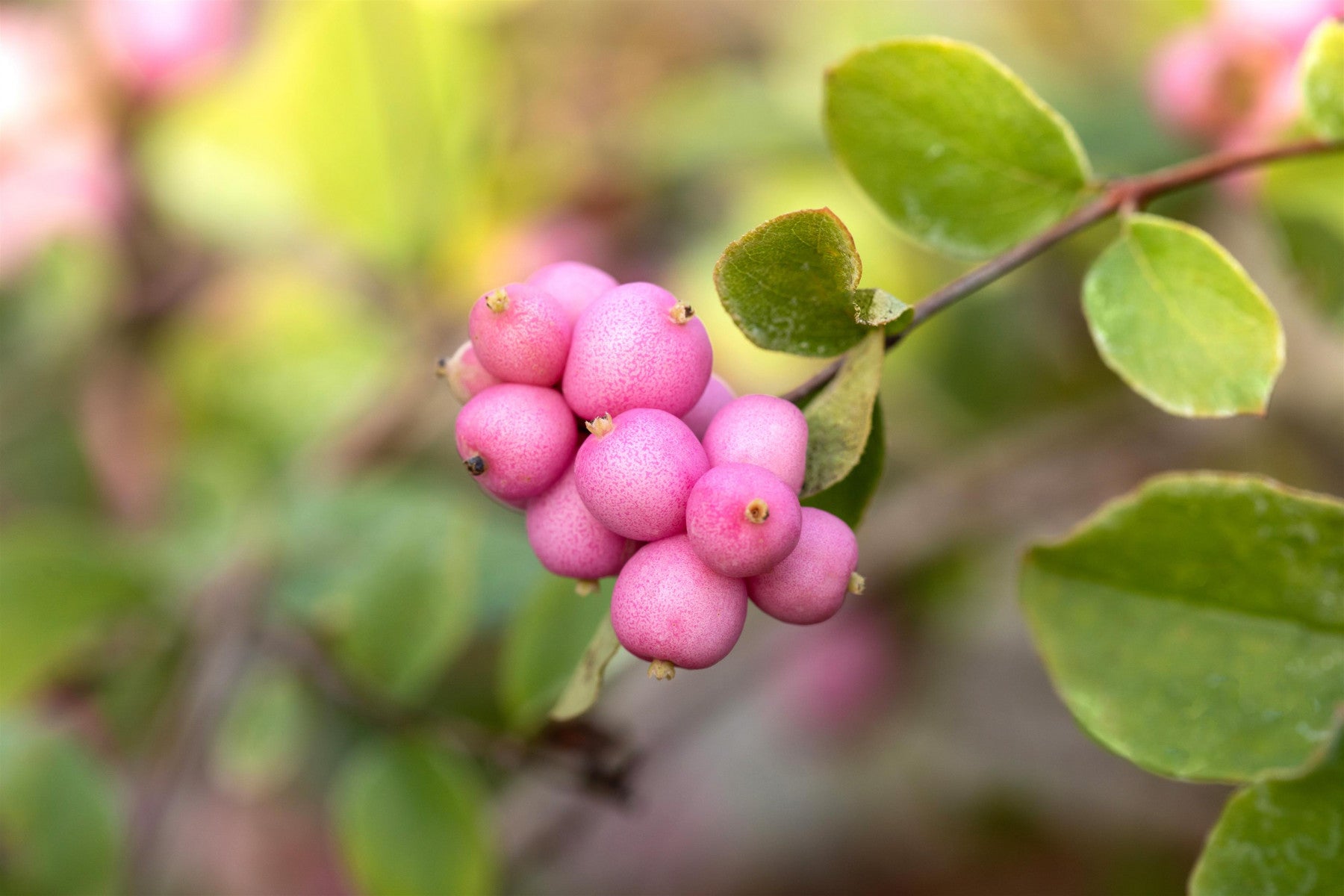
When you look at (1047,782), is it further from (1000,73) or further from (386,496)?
(1000,73)

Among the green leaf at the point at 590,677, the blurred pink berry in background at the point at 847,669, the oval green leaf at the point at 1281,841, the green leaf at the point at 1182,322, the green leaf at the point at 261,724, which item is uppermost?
the green leaf at the point at 1182,322

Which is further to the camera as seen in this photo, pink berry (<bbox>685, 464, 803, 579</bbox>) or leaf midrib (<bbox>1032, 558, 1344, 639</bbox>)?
leaf midrib (<bbox>1032, 558, 1344, 639</bbox>)

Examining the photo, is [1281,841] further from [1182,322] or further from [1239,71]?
[1239,71]

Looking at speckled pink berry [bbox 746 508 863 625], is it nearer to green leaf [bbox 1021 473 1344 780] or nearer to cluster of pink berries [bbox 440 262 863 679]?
cluster of pink berries [bbox 440 262 863 679]

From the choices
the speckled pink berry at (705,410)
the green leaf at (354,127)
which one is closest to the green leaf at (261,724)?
the green leaf at (354,127)

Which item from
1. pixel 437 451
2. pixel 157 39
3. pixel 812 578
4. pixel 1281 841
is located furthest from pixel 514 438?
pixel 157 39

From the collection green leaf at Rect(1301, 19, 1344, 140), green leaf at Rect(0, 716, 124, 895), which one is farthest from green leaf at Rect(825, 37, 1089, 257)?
green leaf at Rect(0, 716, 124, 895)

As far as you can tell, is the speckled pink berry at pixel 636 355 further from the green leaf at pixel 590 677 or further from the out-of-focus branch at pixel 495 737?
the out-of-focus branch at pixel 495 737
